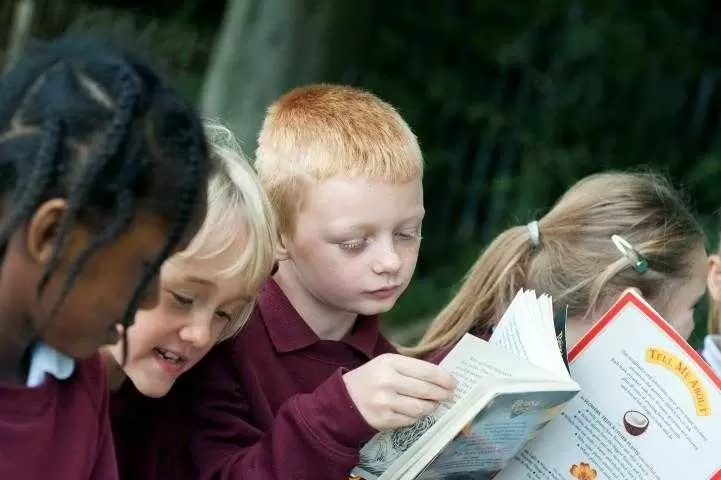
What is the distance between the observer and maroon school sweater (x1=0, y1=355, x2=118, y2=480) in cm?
131

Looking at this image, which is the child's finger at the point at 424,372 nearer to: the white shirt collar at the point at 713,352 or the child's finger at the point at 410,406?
the child's finger at the point at 410,406

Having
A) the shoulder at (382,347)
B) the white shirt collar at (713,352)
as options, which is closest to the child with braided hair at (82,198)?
the shoulder at (382,347)

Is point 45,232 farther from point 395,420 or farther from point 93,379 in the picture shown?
point 395,420

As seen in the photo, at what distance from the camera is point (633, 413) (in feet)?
5.65

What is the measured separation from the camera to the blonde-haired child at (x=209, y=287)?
5.19ft

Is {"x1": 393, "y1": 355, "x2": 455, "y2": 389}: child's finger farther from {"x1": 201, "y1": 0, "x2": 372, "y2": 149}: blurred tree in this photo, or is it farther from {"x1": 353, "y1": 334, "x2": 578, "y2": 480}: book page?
{"x1": 201, "y1": 0, "x2": 372, "y2": 149}: blurred tree

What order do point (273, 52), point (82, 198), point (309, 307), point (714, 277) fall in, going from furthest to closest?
point (273, 52) < point (714, 277) < point (309, 307) < point (82, 198)

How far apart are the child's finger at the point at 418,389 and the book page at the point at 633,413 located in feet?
0.94

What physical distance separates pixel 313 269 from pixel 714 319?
123 cm

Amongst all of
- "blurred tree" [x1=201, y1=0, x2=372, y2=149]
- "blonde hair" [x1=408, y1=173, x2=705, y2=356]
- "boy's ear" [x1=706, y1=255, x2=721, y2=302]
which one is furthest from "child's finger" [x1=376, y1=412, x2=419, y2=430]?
"blurred tree" [x1=201, y1=0, x2=372, y2=149]

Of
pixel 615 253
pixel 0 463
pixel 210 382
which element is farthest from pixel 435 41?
pixel 0 463

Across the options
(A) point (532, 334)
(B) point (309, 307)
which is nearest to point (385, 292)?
(B) point (309, 307)

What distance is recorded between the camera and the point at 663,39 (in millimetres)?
4539

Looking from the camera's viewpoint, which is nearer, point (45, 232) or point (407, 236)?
point (45, 232)
